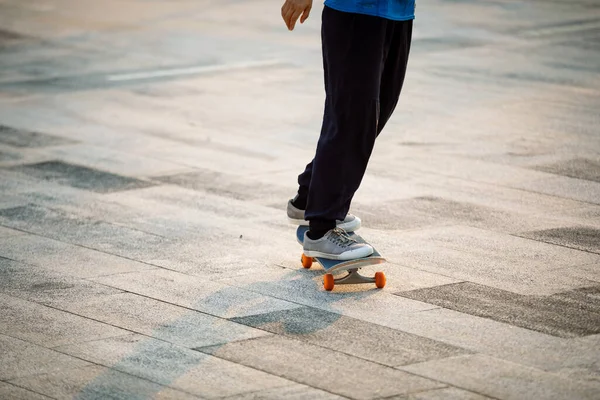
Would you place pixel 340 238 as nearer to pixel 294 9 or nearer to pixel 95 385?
pixel 294 9

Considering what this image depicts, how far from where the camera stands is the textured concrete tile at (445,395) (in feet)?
13.2

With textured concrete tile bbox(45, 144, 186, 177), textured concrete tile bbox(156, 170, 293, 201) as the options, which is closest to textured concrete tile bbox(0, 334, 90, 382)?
textured concrete tile bbox(156, 170, 293, 201)

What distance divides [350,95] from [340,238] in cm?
70

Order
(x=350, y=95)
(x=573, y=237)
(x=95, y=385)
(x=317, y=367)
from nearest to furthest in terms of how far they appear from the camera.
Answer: (x=95, y=385) < (x=317, y=367) < (x=350, y=95) < (x=573, y=237)

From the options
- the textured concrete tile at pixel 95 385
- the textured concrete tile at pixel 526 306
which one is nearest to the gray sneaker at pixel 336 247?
the textured concrete tile at pixel 526 306

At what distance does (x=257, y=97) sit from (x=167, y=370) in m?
6.00

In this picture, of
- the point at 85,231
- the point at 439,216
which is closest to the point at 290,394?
the point at 85,231

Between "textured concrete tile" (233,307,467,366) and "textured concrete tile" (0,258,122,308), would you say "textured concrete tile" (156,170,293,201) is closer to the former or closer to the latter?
"textured concrete tile" (0,258,122,308)

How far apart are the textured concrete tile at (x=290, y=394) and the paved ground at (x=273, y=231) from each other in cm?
1

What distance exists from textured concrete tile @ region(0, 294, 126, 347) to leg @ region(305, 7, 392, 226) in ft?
3.95

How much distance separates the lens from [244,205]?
22.4 ft

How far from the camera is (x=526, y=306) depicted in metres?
5.02

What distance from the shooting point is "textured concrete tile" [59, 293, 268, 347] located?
4680mm

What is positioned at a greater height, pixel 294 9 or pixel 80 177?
pixel 294 9
